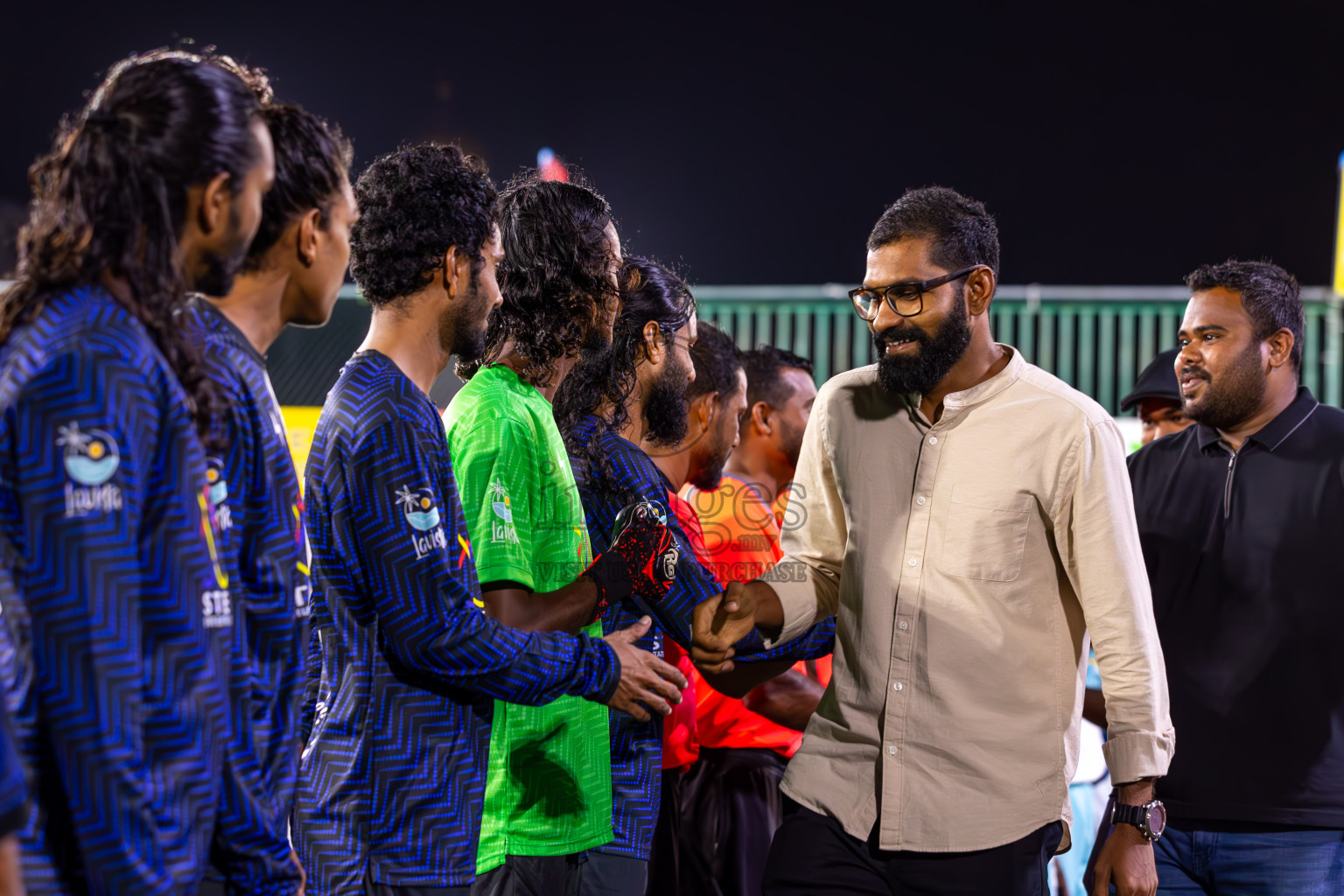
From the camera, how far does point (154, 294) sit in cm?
132

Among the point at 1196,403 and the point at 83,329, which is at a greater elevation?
the point at 83,329

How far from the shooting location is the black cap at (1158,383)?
4.34 metres

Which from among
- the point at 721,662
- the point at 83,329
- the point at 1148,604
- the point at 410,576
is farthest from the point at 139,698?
the point at 1148,604

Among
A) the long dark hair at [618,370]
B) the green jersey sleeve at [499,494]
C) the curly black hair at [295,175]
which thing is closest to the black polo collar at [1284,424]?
the long dark hair at [618,370]

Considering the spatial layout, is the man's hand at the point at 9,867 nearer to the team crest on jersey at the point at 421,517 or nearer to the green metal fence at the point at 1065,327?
the team crest on jersey at the point at 421,517

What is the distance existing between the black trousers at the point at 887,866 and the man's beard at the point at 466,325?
4.00 ft

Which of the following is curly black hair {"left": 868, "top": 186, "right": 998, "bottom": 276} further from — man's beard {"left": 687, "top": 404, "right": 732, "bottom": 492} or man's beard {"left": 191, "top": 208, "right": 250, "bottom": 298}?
man's beard {"left": 191, "top": 208, "right": 250, "bottom": 298}

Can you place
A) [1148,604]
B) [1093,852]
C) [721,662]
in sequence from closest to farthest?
[1148,604]
[721,662]
[1093,852]

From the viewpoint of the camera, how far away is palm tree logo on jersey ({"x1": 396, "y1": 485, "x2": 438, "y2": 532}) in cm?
188

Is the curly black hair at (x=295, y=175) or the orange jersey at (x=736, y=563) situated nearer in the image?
the curly black hair at (x=295, y=175)

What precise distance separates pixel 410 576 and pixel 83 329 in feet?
2.50

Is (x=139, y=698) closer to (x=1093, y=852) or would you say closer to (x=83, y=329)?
(x=83, y=329)

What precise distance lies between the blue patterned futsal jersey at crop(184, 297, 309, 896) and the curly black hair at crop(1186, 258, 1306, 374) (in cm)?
265

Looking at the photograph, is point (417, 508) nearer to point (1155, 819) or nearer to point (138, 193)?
point (138, 193)
